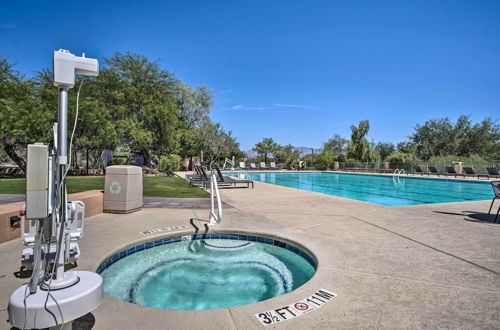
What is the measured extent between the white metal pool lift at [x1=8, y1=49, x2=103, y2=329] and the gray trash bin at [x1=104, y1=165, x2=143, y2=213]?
4463 mm

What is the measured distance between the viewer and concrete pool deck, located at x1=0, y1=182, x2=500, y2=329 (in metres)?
2.06

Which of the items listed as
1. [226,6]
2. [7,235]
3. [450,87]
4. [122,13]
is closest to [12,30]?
[122,13]

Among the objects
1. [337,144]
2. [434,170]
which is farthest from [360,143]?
[337,144]

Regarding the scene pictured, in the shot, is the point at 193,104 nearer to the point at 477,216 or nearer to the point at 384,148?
the point at 477,216

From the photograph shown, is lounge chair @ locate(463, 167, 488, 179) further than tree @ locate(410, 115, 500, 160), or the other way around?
tree @ locate(410, 115, 500, 160)

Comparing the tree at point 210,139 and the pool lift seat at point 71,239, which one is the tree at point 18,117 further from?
the pool lift seat at point 71,239

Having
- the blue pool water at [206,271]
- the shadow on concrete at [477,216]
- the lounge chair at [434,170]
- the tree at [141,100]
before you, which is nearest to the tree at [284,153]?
the tree at [141,100]

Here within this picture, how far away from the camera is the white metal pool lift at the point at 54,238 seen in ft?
5.01

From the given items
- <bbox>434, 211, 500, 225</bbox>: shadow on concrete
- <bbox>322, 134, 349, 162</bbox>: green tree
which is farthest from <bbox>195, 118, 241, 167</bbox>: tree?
<bbox>322, 134, 349, 162</bbox>: green tree

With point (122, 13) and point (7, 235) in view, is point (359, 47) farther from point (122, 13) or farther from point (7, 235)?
point (7, 235)

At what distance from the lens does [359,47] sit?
896 inches

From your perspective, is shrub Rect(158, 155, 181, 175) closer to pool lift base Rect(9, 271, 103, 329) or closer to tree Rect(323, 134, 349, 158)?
pool lift base Rect(9, 271, 103, 329)

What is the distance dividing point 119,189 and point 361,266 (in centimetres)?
521

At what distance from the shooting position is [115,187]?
6.08 metres
